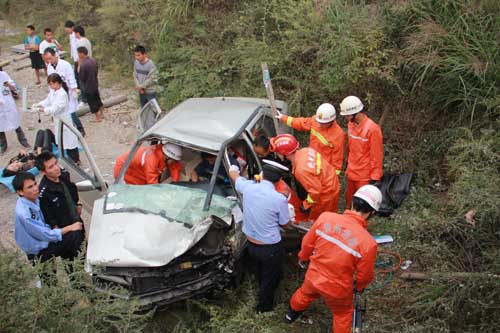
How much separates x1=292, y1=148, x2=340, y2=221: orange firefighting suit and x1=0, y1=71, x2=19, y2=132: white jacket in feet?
18.2

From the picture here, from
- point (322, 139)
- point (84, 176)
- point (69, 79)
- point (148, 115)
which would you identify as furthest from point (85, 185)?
point (69, 79)

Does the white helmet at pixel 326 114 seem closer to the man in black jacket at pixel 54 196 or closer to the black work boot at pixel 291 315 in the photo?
the black work boot at pixel 291 315

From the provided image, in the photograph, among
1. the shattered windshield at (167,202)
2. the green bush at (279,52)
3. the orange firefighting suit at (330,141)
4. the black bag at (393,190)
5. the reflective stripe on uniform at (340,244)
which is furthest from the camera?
the green bush at (279,52)

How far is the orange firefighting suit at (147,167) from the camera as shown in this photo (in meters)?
5.36

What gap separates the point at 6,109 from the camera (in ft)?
26.8

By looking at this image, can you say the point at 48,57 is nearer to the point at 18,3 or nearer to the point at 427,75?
the point at 427,75

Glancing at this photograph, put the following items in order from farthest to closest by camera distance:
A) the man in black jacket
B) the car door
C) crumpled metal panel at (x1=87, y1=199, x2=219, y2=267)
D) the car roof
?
the car door, the car roof, the man in black jacket, crumpled metal panel at (x1=87, y1=199, x2=219, y2=267)

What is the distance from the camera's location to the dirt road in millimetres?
7094

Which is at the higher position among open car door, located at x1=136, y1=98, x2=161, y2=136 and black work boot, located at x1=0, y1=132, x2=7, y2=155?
open car door, located at x1=136, y1=98, x2=161, y2=136

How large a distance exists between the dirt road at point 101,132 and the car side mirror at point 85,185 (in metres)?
1.40

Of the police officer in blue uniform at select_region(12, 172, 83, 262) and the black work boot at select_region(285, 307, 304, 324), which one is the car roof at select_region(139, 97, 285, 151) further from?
the black work boot at select_region(285, 307, 304, 324)

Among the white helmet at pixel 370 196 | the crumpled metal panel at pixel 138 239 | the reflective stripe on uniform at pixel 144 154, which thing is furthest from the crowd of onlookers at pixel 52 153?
the white helmet at pixel 370 196

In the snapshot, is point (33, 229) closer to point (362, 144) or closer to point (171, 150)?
point (171, 150)

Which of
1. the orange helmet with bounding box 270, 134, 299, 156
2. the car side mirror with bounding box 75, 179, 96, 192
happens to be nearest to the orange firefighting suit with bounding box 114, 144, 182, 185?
the car side mirror with bounding box 75, 179, 96, 192
